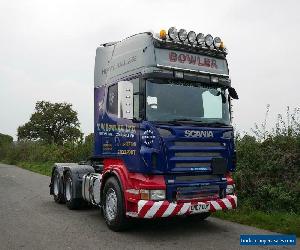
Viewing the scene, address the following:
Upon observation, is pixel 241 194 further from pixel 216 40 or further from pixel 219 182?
pixel 216 40

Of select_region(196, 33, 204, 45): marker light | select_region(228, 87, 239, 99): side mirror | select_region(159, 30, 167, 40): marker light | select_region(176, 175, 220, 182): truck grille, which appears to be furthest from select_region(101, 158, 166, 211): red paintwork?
select_region(196, 33, 204, 45): marker light

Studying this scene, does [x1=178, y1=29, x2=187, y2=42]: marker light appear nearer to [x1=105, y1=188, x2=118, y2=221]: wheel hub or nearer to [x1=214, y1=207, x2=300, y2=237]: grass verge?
[x1=105, y1=188, x2=118, y2=221]: wheel hub

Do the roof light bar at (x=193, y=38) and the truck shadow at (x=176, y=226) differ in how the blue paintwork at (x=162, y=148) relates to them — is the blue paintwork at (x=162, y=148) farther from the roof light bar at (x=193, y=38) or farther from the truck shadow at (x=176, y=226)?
the roof light bar at (x=193, y=38)

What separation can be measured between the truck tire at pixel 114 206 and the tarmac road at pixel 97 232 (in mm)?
179

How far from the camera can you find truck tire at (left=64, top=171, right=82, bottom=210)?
1034 centimetres

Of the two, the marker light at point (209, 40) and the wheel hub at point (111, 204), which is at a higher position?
the marker light at point (209, 40)

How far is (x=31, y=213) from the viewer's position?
998 centimetres

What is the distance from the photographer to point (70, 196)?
10461mm

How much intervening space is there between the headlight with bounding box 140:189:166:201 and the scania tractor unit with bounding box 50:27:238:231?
2 cm

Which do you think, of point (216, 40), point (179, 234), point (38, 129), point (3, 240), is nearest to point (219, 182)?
point (179, 234)

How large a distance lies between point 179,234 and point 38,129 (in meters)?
73.9

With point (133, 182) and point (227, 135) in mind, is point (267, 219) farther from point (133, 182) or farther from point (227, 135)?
point (133, 182)

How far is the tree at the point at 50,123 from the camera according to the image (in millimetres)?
78312

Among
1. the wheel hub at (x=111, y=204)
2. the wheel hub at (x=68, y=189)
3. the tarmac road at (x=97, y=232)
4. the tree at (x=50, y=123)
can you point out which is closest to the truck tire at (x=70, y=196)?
the wheel hub at (x=68, y=189)
